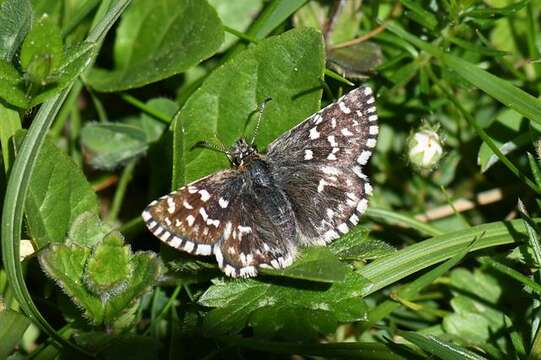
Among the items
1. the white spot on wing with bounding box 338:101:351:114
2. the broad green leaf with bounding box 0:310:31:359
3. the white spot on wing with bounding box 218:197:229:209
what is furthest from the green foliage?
the white spot on wing with bounding box 218:197:229:209

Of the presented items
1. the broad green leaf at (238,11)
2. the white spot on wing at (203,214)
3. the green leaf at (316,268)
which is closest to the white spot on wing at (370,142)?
the green leaf at (316,268)

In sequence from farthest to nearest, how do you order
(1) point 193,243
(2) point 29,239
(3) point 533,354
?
1. (2) point 29,239
2. (3) point 533,354
3. (1) point 193,243

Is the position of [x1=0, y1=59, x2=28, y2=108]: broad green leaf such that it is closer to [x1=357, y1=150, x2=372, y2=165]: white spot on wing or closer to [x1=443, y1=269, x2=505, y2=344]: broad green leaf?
[x1=357, y1=150, x2=372, y2=165]: white spot on wing

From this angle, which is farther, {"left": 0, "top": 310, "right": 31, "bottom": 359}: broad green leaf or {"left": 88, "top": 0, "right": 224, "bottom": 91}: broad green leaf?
{"left": 88, "top": 0, "right": 224, "bottom": 91}: broad green leaf

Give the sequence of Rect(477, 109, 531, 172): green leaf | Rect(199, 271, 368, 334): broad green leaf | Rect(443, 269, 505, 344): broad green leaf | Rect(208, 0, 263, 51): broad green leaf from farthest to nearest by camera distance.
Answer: Rect(208, 0, 263, 51): broad green leaf, Rect(477, 109, 531, 172): green leaf, Rect(443, 269, 505, 344): broad green leaf, Rect(199, 271, 368, 334): broad green leaf

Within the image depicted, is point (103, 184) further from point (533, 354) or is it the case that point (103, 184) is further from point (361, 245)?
point (533, 354)

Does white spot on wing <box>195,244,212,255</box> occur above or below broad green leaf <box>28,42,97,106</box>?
below

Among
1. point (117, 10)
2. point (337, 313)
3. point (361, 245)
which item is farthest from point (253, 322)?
point (117, 10)

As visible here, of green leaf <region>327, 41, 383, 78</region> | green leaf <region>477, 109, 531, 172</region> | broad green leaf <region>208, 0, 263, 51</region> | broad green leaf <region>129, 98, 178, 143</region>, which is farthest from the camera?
broad green leaf <region>208, 0, 263, 51</region>
